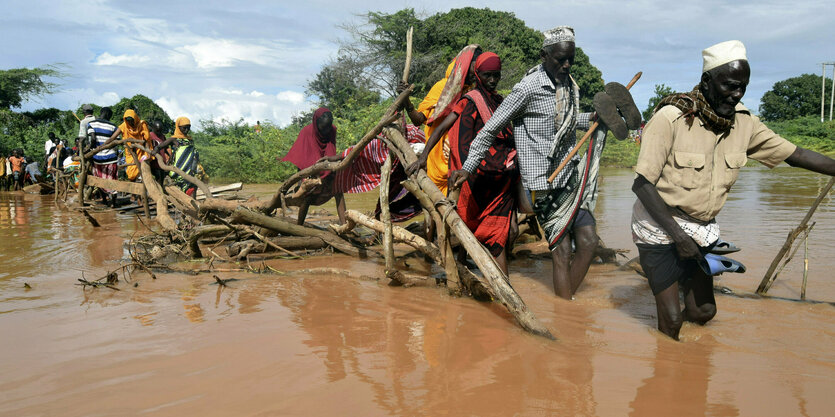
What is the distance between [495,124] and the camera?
13.2 feet

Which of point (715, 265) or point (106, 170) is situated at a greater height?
point (106, 170)

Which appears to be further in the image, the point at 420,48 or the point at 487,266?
the point at 420,48

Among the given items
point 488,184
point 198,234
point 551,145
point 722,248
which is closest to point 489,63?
point 551,145

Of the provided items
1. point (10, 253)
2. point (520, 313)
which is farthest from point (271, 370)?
point (10, 253)

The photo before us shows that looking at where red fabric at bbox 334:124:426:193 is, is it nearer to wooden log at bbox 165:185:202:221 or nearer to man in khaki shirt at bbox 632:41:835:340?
wooden log at bbox 165:185:202:221

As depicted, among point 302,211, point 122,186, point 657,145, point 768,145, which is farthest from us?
point 122,186

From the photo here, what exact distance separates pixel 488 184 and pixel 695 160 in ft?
5.46

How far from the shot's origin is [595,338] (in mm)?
3312

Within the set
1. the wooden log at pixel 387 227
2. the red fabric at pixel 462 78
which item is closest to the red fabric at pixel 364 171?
the wooden log at pixel 387 227

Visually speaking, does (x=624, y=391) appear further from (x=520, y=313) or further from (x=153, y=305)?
(x=153, y=305)

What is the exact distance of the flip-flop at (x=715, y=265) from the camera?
3114mm

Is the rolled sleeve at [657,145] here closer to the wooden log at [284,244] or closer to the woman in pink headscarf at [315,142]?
the wooden log at [284,244]

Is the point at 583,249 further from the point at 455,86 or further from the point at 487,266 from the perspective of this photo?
the point at 455,86

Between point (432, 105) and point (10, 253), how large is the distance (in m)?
5.10
